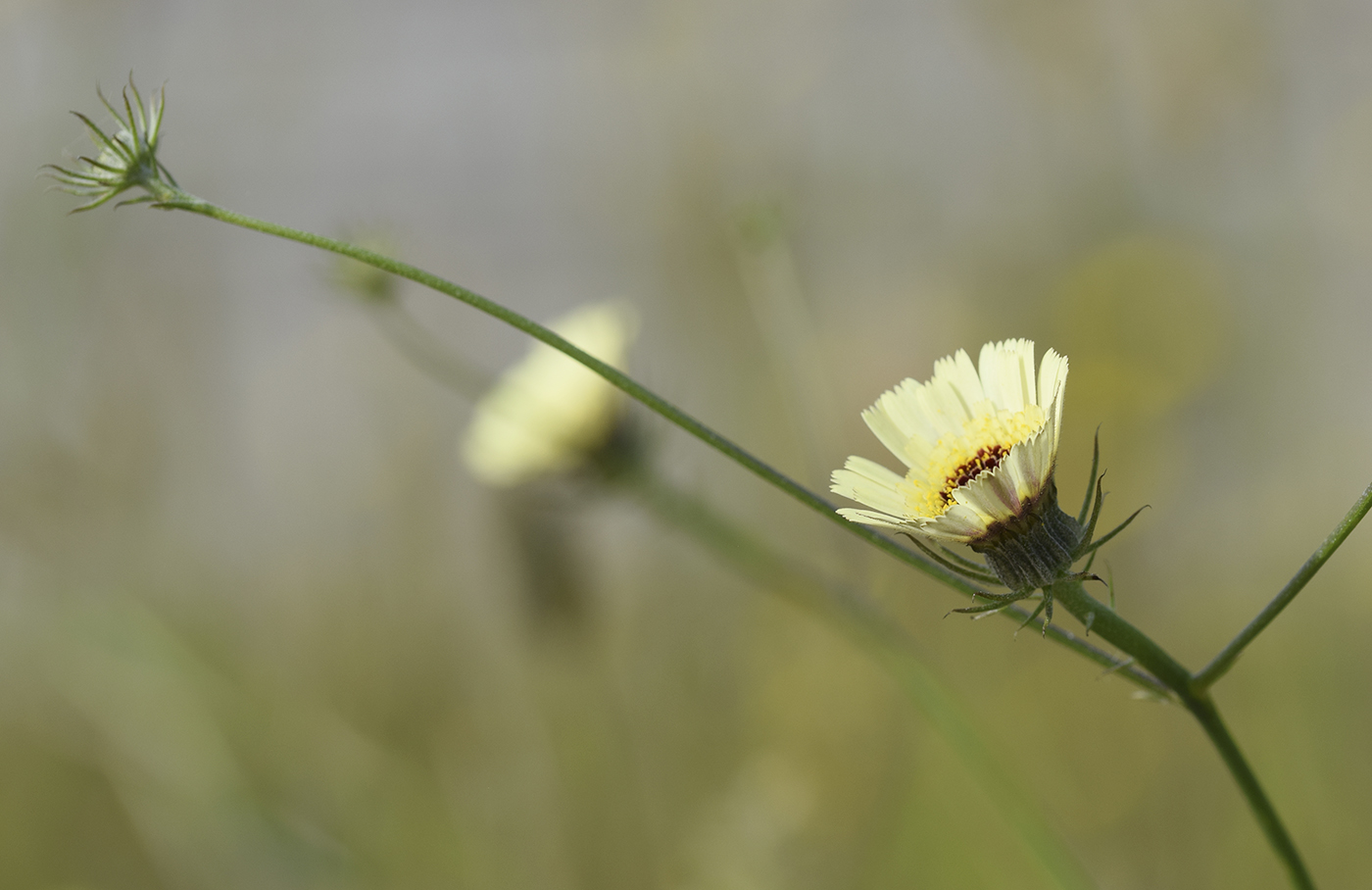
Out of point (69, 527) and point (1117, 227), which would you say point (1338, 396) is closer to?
point (1117, 227)

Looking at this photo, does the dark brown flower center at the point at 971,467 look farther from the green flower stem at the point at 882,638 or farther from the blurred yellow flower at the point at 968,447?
the green flower stem at the point at 882,638

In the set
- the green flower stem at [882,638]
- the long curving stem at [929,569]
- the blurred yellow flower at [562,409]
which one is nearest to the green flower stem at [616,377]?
the long curving stem at [929,569]

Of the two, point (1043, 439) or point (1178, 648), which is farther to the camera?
point (1178, 648)

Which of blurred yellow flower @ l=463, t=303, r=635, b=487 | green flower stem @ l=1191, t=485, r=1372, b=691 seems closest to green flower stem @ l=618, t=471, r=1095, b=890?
blurred yellow flower @ l=463, t=303, r=635, b=487

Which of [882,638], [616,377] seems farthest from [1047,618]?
[882,638]


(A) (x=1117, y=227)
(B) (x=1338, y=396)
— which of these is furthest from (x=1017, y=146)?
(B) (x=1338, y=396)

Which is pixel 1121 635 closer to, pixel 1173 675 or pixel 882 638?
pixel 1173 675
